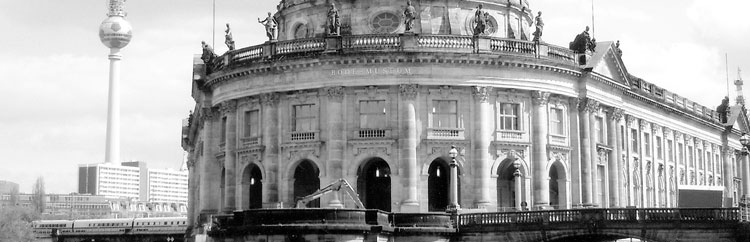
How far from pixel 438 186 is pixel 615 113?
14299mm

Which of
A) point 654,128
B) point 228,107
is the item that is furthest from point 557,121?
point 228,107

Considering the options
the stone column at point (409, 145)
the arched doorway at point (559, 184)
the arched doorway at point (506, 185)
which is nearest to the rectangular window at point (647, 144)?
the arched doorway at point (559, 184)

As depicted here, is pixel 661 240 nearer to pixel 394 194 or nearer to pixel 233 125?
pixel 394 194

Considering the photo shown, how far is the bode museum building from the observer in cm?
7062

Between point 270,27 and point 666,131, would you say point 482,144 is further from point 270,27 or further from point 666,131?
point 666,131

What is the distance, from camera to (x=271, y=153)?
2879 inches

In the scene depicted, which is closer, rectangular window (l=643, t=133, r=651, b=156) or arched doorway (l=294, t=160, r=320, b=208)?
arched doorway (l=294, t=160, r=320, b=208)

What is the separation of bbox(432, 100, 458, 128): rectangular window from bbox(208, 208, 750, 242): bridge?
9.94 meters

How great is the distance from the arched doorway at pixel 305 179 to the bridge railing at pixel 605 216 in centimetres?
1452

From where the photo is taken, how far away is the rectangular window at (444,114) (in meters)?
71.1

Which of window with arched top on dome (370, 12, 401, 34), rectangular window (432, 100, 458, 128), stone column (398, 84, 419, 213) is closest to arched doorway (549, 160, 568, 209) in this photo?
rectangular window (432, 100, 458, 128)

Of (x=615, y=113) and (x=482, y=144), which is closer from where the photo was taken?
(x=482, y=144)

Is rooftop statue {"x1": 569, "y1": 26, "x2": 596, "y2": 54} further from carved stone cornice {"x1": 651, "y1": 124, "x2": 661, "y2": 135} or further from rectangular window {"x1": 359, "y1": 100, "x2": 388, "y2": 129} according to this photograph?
carved stone cornice {"x1": 651, "y1": 124, "x2": 661, "y2": 135}

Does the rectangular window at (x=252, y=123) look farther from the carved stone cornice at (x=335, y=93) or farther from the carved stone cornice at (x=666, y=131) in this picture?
the carved stone cornice at (x=666, y=131)
